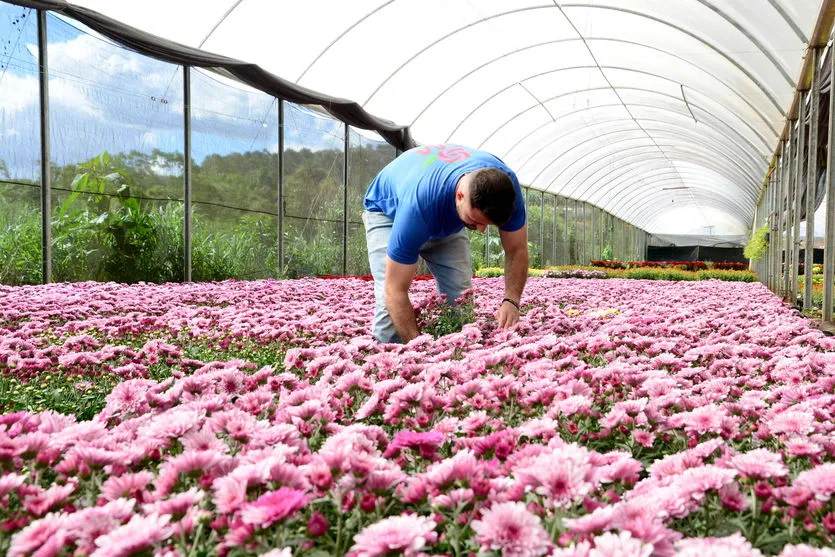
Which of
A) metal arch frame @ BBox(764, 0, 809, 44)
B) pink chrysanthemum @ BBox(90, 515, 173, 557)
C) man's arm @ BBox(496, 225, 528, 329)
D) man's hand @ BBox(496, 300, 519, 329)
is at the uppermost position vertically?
metal arch frame @ BBox(764, 0, 809, 44)

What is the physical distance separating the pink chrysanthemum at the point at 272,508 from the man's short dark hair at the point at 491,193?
6.81 ft

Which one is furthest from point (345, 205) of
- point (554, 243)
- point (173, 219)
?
point (554, 243)

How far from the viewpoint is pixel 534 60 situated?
14.0 metres

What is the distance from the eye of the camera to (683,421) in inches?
65.7

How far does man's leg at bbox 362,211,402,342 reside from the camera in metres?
3.71

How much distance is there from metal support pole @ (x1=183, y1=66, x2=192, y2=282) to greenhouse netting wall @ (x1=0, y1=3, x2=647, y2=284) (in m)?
0.02

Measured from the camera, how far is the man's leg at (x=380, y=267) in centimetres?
371

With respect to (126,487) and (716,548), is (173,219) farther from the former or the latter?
(716,548)

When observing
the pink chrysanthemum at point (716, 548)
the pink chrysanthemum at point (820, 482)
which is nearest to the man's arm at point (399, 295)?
the pink chrysanthemum at point (820, 482)

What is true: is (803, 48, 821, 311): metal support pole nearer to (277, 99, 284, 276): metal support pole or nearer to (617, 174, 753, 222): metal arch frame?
(277, 99, 284, 276): metal support pole

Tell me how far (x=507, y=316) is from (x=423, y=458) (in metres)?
2.32

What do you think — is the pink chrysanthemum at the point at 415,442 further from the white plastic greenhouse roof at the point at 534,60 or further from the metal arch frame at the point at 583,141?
the metal arch frame at the point at 583,141

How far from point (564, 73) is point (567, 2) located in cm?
426

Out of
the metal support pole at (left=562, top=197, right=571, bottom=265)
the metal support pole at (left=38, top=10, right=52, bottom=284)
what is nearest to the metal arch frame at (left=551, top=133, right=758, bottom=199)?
the metal support pole at (left=562, top=197, right=571, bottom=265)
